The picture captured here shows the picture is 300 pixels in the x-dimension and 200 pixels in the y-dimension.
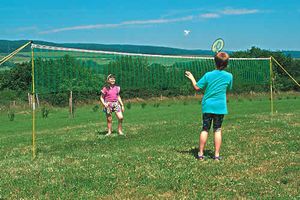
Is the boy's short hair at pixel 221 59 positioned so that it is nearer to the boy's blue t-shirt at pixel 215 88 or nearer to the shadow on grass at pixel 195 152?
the boy's blue t-shirt at pixel 215 88

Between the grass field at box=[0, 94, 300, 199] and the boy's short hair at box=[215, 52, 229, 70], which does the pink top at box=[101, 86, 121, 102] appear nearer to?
the grass field at box=[0, 94, 300, 199]

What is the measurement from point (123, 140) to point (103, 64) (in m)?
4.61

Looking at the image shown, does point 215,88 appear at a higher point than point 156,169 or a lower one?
higher

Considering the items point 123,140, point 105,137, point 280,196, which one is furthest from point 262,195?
point 105,137

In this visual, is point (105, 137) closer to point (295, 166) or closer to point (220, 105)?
point (220, 105)

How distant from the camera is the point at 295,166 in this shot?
960cm

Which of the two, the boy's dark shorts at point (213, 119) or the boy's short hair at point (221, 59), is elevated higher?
the boy's short hair at point (221, 59)

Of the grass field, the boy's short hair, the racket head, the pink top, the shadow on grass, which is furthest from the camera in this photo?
the racket head

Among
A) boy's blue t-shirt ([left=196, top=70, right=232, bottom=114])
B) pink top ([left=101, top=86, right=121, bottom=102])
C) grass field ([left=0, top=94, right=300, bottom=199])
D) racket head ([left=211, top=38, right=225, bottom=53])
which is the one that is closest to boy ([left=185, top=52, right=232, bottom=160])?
boy's blue t-shirt ([left=196, top=70, right=232, bottom=114])

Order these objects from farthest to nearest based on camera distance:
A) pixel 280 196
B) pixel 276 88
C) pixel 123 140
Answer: pixel 276 88, pixel 123 140, pixel 280 196

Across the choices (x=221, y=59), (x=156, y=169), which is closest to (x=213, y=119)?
(x=221, y=59)

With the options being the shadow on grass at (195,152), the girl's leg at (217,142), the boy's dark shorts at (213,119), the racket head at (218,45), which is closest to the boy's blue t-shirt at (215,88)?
the boy's dark shorts at (213,119)

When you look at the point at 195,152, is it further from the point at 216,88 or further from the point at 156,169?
the point at 156,169

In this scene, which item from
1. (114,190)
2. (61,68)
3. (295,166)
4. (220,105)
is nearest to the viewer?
(114,190)
